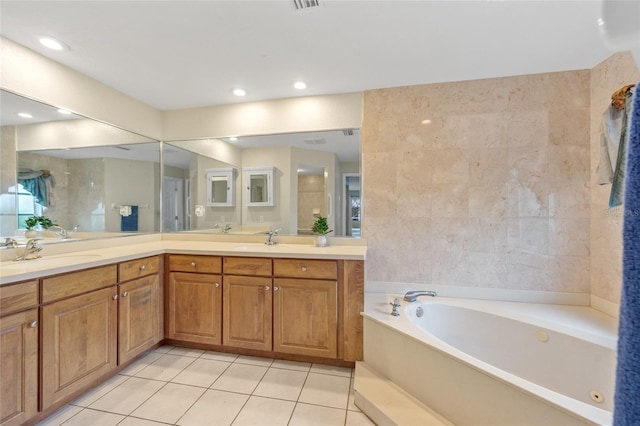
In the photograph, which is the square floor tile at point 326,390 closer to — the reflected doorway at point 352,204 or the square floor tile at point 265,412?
the square floor tile at point 265,412

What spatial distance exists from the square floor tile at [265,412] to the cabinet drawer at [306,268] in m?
0.81

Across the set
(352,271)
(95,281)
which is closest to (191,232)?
(95,281)

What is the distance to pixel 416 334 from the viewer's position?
1.61m

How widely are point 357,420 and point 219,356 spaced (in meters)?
1.25

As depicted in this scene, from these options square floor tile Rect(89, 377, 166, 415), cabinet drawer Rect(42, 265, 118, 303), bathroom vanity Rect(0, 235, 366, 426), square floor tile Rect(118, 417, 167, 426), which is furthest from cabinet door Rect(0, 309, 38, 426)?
square floor tile Rect(118, 417, 167, 426)

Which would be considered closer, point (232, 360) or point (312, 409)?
point (312, 409)

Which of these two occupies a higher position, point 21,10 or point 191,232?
point 21,10

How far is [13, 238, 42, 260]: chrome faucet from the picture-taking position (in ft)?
5.88

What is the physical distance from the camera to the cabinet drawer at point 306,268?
6.63 feet

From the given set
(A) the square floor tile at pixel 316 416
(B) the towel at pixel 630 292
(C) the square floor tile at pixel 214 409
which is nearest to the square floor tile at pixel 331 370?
(A) the square floor tile at pixel 316 416

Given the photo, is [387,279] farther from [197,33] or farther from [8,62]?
[8,62]

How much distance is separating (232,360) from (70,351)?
3.38ft

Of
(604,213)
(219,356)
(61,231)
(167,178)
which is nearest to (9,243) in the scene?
(61,231)

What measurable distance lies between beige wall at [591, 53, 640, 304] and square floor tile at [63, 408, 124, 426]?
3324 mm
